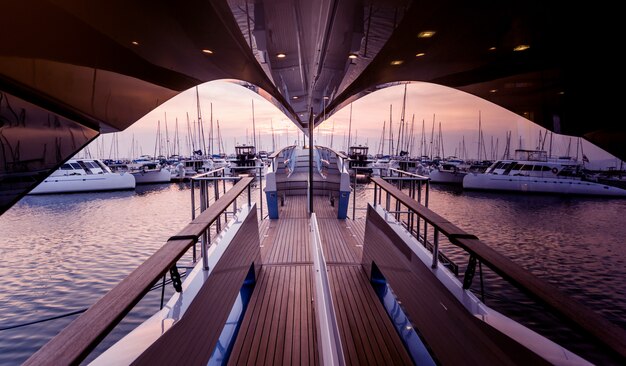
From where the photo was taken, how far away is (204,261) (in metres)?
2.06

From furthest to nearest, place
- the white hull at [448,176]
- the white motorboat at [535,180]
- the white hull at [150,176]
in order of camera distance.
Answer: the white hull at [448,176], the white hull at [150,176], the white motorboat at [535,180]

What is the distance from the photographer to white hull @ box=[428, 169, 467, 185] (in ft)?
75.6

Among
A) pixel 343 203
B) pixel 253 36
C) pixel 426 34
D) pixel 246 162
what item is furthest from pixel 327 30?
pixel 246 162

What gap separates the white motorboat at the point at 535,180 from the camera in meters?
18.8

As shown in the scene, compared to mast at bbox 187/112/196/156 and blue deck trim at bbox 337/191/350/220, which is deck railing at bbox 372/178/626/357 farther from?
mast at bbox 187/112/196/156

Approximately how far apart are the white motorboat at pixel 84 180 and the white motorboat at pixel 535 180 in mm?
23061

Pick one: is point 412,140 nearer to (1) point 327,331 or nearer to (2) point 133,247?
(2) point 133,247

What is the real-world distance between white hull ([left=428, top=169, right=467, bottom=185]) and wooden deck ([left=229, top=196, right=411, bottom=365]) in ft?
69.6

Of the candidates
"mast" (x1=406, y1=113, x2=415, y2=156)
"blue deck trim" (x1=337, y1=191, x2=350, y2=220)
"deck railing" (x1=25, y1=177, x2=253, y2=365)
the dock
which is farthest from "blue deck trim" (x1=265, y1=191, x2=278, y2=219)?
"mast" (x1=406, y1=113, x2=415, y2=156)

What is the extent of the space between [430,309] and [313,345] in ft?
2.92

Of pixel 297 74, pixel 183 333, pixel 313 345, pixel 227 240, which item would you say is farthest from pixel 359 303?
pixel 297 74

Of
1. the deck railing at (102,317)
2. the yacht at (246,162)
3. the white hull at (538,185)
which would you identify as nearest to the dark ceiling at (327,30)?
the deck railing at (102,317)

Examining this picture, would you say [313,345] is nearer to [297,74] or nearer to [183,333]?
[183,333]

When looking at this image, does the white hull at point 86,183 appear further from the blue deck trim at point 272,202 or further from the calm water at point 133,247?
the blue deck trim at point 272,202
